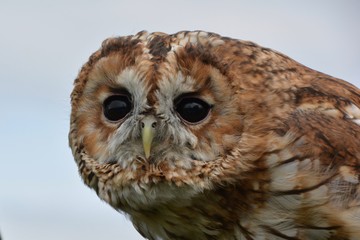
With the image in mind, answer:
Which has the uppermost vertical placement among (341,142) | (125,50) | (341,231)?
(125,50)

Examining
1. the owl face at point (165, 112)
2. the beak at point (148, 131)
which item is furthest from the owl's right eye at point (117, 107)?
the beak at point (148, 131)

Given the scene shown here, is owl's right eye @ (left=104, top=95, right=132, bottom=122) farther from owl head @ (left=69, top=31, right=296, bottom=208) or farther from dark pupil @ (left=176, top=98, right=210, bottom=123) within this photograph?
dark pupil @ (left=176, top=98, right=210, bottom=123)

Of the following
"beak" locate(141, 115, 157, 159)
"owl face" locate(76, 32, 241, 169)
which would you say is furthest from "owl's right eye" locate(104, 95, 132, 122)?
"beak" locate(141, 115, 157, 159)

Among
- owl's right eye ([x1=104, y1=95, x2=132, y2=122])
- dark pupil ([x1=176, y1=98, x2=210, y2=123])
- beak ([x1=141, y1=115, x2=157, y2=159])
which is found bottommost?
beak ([x1=141, y1=115, x2=157, y2=159])

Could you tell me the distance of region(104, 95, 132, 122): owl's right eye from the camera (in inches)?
222

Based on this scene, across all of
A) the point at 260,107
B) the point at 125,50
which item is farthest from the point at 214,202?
the point at 125,50

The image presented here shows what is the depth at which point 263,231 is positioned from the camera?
18.2ft

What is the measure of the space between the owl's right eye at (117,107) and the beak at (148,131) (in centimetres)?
19

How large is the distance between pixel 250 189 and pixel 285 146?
288 mm

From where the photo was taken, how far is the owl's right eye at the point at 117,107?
5.63 metres

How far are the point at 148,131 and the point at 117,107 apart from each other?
32cm

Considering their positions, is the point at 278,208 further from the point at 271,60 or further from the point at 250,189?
the point at 271,60

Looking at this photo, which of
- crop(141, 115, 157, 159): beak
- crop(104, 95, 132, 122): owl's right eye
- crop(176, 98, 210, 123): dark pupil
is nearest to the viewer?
crop(141, 115, 157, 159): beak

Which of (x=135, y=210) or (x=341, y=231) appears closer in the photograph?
(x=341, y=231)
